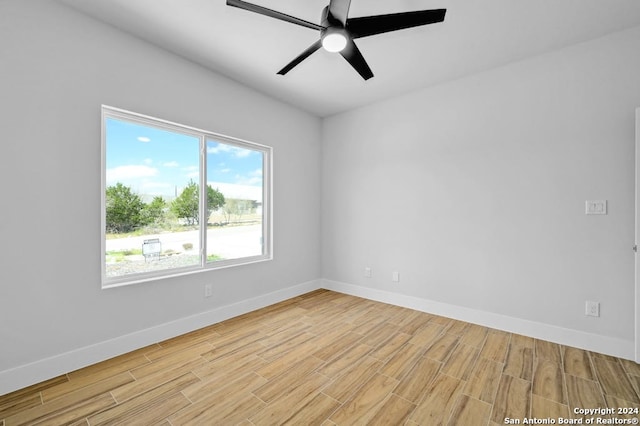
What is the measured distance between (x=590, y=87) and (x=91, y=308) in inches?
191

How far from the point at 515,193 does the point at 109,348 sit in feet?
13.7

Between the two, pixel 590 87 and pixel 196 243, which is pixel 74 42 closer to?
pixel 196 243

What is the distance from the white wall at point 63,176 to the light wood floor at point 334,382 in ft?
1.11

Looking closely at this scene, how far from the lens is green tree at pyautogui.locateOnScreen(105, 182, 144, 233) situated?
2391mm

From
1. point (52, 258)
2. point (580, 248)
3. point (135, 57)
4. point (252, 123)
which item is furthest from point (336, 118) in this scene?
point (52, 258)

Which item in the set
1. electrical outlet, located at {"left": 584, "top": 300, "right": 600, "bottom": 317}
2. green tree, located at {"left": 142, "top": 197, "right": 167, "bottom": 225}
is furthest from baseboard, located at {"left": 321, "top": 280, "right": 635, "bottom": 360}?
green tree, located at {"left": 142, "top": 197, "right": 167, "bottom": 225}

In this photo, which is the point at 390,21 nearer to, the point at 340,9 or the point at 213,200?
the point at 340,9

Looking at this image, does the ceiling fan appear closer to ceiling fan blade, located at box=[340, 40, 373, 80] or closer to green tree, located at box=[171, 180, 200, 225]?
ceiling fan blade, located at box=[340, 40, 373, 80]

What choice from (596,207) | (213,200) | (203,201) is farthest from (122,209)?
(596,207)

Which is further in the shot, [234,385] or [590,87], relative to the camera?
[590,87]

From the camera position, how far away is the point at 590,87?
248 cm

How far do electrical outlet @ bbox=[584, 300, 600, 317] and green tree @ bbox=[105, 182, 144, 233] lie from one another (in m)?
4.30

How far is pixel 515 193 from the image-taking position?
2.84 meters

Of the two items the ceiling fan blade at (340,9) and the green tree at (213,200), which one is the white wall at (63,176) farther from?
the ceiling fan blade at (340,9)
